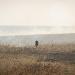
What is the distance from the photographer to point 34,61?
3475mm

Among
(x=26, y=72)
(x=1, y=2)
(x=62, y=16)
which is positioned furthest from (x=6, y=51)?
(x=62, y=16)

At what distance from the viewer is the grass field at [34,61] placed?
3338 mm

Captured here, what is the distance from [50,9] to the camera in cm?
376

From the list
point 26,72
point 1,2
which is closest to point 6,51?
point 26,72

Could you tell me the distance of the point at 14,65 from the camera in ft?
11.5

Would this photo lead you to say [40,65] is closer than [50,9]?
Yes

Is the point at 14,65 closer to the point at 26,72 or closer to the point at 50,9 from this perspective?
the point at 26,72

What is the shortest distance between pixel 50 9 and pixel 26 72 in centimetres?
125

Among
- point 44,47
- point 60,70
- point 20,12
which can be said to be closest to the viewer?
point 60,70

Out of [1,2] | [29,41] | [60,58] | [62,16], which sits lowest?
[60,58]

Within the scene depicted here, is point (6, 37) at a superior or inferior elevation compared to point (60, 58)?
superior

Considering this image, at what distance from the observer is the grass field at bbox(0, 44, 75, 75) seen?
11.0 feet

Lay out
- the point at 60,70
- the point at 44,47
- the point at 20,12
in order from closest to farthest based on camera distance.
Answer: the point at 60,70, the point at 44,47, the point at 20,12

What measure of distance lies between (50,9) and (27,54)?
0.95 m
